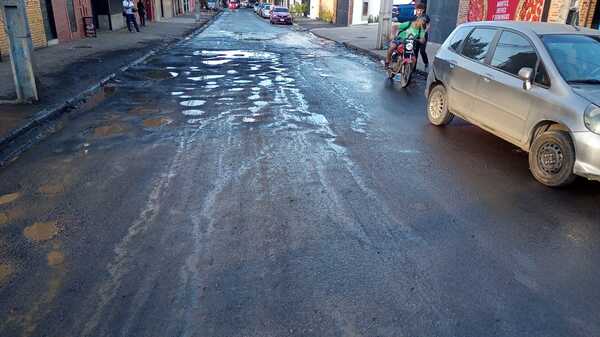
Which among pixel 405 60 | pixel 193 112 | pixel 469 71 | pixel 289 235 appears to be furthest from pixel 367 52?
pixel 289 235

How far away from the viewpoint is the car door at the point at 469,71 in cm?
677

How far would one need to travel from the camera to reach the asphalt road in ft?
10.1

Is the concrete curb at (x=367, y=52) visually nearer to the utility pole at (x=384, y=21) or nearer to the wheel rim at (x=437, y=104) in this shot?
the utility pole at (x=384, y=21)

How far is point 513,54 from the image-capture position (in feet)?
20.4

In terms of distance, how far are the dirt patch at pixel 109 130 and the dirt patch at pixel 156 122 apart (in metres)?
0.40

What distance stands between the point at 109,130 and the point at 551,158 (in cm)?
643

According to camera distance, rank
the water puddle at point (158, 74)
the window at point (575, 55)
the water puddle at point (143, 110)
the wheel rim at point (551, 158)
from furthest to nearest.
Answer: the water puddle at point (158, 74), the water puddle at point (143, 110), the window at point (575, 55), the wheel rim at point (551, 158)

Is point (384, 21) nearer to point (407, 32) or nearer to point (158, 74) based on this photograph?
point (407, 32)

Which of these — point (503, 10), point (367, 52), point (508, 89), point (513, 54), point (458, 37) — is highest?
point (503, 10)

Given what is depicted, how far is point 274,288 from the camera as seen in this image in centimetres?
337

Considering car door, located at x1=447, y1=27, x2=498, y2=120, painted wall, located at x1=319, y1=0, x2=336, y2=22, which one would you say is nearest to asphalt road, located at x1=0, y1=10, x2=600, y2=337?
car door, located at x1=447, y1=27, x2=498, y2=120

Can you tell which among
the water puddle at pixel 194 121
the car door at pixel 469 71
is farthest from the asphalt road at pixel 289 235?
the car door at pixel 469 71

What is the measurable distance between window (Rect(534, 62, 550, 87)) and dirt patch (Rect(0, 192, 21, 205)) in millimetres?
6171

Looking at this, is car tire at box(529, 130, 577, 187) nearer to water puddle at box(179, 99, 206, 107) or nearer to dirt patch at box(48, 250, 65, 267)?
dirt patch at box(48, 250, 65, 267)
